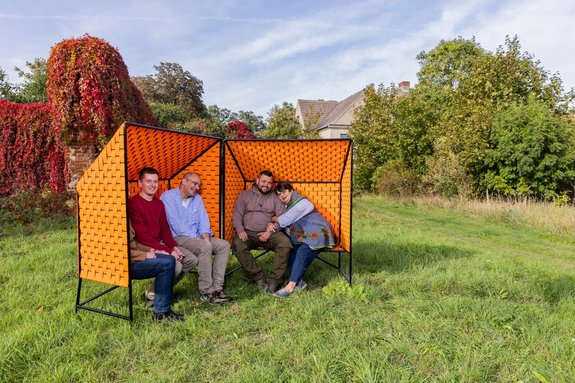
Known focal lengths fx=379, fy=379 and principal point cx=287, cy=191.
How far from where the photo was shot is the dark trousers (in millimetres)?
4559

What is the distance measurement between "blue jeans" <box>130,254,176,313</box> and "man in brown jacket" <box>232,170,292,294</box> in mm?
1205

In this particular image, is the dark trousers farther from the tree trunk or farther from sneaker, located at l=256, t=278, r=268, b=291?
the tree trunk

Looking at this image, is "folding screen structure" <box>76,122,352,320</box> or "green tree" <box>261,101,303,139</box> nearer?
"folding screen structure" <box>76,122,352,320</box>

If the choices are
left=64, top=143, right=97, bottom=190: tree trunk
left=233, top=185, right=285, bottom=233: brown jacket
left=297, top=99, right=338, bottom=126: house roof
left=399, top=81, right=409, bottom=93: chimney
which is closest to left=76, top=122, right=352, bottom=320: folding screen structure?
left=233, top=185, right=285, bottom=233: brown jacket

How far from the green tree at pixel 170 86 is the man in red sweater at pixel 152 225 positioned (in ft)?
109

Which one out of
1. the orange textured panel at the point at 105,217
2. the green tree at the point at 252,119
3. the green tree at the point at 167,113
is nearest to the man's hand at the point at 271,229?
the orange textured panel at the point at 105,217

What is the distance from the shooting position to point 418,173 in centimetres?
1948

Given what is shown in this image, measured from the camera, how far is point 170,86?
36.2 metres

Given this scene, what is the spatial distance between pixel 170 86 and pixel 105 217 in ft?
117

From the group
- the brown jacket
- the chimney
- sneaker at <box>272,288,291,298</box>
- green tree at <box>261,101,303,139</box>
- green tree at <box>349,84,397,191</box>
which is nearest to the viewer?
sneaker at <box>272,288,291,298</box>

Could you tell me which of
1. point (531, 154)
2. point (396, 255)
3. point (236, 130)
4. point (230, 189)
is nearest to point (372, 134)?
point (531, 154)

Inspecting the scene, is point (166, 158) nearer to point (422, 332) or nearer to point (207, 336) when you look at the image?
point (207, 336)

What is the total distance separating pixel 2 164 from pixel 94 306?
9421 mm

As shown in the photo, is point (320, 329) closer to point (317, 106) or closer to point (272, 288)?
point (272, 288)
